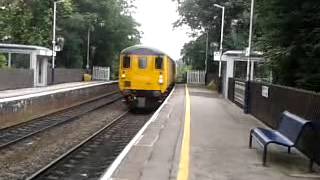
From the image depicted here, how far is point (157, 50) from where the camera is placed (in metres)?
29.7

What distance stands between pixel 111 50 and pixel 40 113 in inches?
1985

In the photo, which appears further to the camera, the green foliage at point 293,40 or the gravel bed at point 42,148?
the green foliage at point 293,40

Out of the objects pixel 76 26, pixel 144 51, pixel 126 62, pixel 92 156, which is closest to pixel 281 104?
pixel 92 156

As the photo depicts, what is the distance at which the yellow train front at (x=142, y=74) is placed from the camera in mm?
29188

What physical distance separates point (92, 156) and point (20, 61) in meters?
31.0

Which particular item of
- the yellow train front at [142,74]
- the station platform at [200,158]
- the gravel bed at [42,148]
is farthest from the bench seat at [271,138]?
the yellow train front at [142,74]

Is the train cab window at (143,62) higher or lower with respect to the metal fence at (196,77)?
higher

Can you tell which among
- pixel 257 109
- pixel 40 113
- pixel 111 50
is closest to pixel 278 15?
pixel 257 109

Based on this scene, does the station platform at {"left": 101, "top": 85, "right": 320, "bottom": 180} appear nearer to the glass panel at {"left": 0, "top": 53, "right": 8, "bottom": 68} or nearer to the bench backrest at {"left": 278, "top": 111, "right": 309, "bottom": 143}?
the bench backrest at {"left": 278, "top": 111, "right": 309, "bottom": 143}

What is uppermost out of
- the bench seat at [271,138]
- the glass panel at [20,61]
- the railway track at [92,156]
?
the glass panel at [20,61]

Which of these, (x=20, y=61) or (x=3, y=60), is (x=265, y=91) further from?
(x=20, y=61)

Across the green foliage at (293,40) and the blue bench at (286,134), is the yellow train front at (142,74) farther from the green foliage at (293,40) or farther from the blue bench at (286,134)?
the blue bench at (286,134)

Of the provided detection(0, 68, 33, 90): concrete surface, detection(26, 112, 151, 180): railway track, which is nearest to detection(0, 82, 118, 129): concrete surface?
detection(26, 112, 151, 180): railway track

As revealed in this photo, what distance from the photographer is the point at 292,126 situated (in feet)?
36.7
